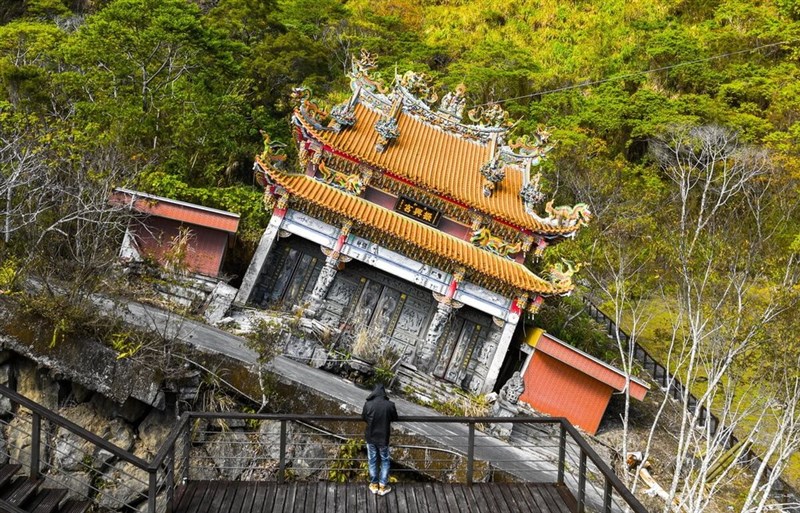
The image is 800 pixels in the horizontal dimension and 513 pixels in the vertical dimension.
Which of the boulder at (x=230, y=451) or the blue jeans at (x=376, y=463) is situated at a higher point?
the blue jeans at (x=376, y=463)

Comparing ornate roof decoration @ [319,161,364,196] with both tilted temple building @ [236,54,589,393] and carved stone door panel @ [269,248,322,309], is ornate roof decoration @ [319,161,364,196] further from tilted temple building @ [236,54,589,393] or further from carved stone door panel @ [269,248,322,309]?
carved stone door panel @ [269,248,322,309]

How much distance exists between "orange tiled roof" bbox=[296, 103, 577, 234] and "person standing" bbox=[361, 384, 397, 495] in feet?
31.4

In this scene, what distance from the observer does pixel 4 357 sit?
362 inches

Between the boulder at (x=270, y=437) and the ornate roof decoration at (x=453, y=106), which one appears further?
the ornate roof decoration at (x=453, y=106)

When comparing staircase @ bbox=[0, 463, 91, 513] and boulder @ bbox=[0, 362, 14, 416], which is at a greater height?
staircase @ bbox=[0, 463, 91, 513]

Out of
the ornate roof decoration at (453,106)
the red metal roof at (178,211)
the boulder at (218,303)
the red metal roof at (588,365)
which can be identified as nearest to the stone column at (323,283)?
the boulder at (218,303)

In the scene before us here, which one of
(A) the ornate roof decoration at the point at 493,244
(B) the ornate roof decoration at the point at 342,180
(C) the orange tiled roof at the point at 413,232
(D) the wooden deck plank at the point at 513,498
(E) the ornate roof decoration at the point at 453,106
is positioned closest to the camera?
(D) the wooden deck plank at the point at 513,498

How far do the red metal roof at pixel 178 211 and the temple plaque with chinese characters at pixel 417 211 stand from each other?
5.25m

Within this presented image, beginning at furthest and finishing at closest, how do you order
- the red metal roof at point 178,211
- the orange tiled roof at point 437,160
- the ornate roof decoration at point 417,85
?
1. the ornate roof decoration at point 417,85
2. the orange tiled roof at point 437,160
3. the red metal roof at point 178,211

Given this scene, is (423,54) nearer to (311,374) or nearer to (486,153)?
(486,153)

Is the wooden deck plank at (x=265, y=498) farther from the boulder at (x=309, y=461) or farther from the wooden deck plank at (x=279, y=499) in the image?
the boulder at (x=309, y=461)

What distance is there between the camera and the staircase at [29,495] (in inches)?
199

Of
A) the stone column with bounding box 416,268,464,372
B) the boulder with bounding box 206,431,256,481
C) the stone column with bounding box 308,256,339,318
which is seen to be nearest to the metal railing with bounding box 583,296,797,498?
the stone column with bounding box 416,268,464,372

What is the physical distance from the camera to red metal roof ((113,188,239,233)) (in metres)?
14.1
